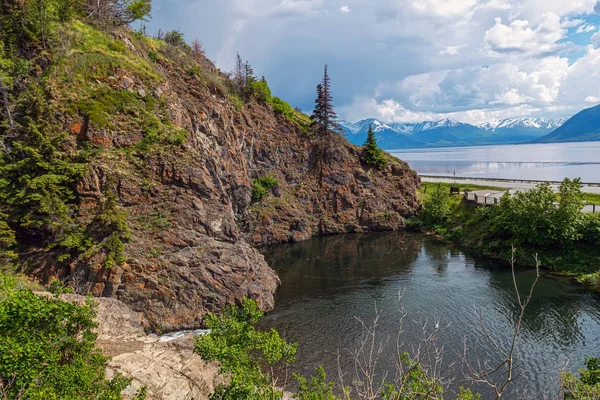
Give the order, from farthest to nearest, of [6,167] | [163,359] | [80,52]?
[80,52] < [6,167] < [163,359]

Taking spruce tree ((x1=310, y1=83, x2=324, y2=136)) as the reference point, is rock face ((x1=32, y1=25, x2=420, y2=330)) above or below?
below

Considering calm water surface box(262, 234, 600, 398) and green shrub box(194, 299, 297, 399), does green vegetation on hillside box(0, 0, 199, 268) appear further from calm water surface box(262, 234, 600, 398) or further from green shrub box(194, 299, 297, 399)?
green shrub box(194, 299, 297, 399)

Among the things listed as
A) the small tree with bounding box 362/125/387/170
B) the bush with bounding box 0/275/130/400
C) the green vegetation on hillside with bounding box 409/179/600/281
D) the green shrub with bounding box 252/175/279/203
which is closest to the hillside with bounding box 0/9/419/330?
the green shrub with bounding box 252/175/279/203

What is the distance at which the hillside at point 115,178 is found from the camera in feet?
84.5

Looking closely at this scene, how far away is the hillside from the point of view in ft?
84.5

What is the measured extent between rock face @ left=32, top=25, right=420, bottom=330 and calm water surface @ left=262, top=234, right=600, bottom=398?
5.18 metres

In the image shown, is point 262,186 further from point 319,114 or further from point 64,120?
point 64,120

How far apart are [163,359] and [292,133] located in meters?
49.3

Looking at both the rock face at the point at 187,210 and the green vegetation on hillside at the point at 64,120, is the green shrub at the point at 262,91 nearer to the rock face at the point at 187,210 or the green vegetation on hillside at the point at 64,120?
the rock face at the point at 187,210

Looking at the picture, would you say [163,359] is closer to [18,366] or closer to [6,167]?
[18,366]

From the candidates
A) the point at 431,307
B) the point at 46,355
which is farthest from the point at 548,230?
the point at 46,355

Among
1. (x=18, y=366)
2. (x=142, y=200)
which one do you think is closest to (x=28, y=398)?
(x=18, y=366)

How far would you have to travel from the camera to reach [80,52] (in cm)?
3378

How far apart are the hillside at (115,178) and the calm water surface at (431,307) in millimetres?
Result: 5364
